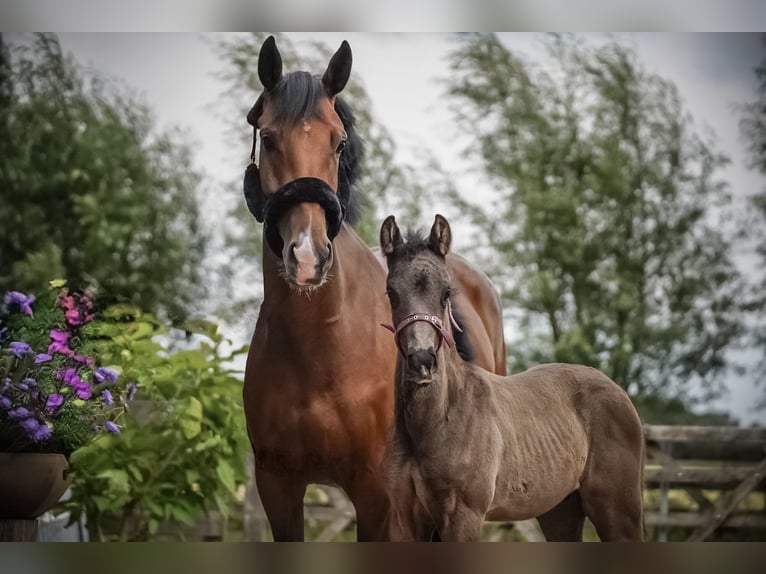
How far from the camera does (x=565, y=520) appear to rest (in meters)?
3.68

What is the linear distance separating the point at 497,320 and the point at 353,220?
2.53 feet

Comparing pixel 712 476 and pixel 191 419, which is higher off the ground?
pixel 191 419

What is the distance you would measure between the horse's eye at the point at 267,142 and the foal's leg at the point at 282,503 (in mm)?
1155

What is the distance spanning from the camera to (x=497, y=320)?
400 centimetres

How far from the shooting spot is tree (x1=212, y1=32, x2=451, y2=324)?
3.93m

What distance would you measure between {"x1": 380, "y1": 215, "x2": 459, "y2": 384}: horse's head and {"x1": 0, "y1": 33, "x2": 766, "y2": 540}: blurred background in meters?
0.64

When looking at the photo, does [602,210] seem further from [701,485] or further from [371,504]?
[371,504]

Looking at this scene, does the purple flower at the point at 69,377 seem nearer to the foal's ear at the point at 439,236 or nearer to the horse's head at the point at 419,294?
the horse's head at the point at 419,294

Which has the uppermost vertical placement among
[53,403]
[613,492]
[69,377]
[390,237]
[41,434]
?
[390,237]

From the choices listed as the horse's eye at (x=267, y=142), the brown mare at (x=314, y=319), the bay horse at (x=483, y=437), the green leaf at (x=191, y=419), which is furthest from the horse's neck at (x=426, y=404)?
the green leaf at (x=191, y=419)

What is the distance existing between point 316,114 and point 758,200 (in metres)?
1.94

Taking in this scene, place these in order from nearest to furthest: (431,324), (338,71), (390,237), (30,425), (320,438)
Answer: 1. (431,324)
2. (390,237)
3. (320,438)
4. (338,71)
5. (30,425)

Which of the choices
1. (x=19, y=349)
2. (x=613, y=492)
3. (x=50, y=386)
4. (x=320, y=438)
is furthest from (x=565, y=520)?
(x=19, y=349)

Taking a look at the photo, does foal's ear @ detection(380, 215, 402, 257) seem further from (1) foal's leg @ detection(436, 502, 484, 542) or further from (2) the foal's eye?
(1) foal's leg @ detection(436, 502, 484, 542)
